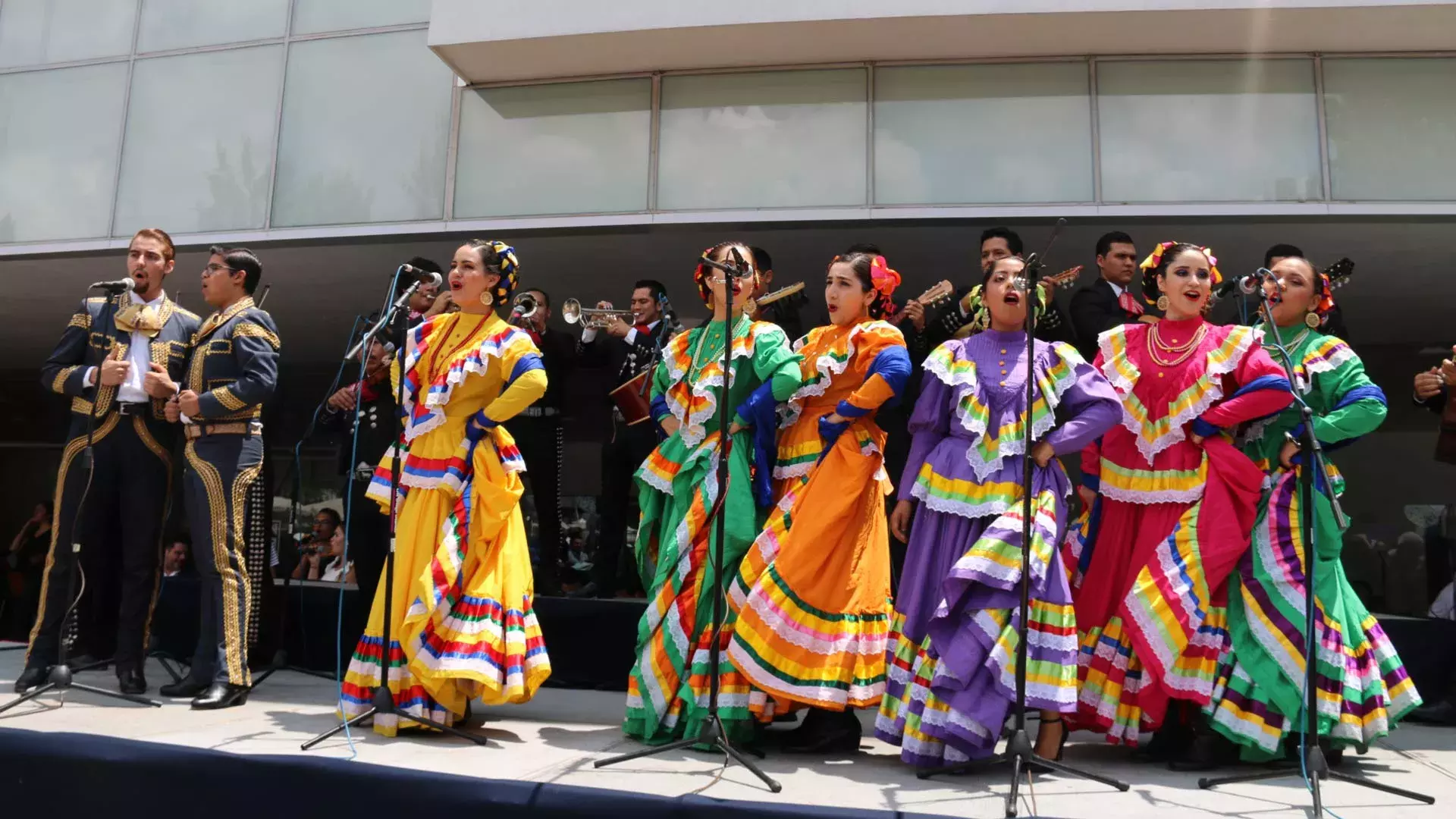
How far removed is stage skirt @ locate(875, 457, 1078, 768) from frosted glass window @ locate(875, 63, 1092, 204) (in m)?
3.62

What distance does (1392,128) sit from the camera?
265 inches

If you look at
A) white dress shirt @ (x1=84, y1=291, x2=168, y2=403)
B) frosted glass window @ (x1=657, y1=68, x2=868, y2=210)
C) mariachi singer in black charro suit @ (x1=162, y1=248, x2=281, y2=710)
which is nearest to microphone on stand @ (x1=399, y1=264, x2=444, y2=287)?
mariachi singer in black charro suit @ (x1=162, y1=248, x2=281, y2=710)

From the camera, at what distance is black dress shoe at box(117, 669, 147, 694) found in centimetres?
493

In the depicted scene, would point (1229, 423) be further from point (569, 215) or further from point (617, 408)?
point (569, 215)

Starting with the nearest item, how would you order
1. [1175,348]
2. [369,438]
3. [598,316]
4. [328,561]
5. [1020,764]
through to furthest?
[1020,764], [1175,348], [369,438], [598,316], [328,561]

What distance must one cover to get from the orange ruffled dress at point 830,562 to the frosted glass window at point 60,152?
6586 millimetres

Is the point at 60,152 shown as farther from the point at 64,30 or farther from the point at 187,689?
the point at 187,689

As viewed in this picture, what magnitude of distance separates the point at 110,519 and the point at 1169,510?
4.61 m

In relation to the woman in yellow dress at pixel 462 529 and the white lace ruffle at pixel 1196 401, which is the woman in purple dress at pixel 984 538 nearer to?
the white lace ruffle at pixel 1196 401

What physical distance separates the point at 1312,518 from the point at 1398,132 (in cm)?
414

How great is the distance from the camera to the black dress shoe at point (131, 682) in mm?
4926

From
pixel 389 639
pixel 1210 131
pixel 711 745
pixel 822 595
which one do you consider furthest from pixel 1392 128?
pixel 389 639

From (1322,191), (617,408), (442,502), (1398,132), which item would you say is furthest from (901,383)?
(1398,132)

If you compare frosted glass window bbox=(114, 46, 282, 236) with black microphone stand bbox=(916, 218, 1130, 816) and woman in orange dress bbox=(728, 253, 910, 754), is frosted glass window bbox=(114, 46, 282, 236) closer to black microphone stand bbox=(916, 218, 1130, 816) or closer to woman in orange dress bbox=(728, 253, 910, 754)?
woman in orange dress bbox=(728, 253, 910, 754)
